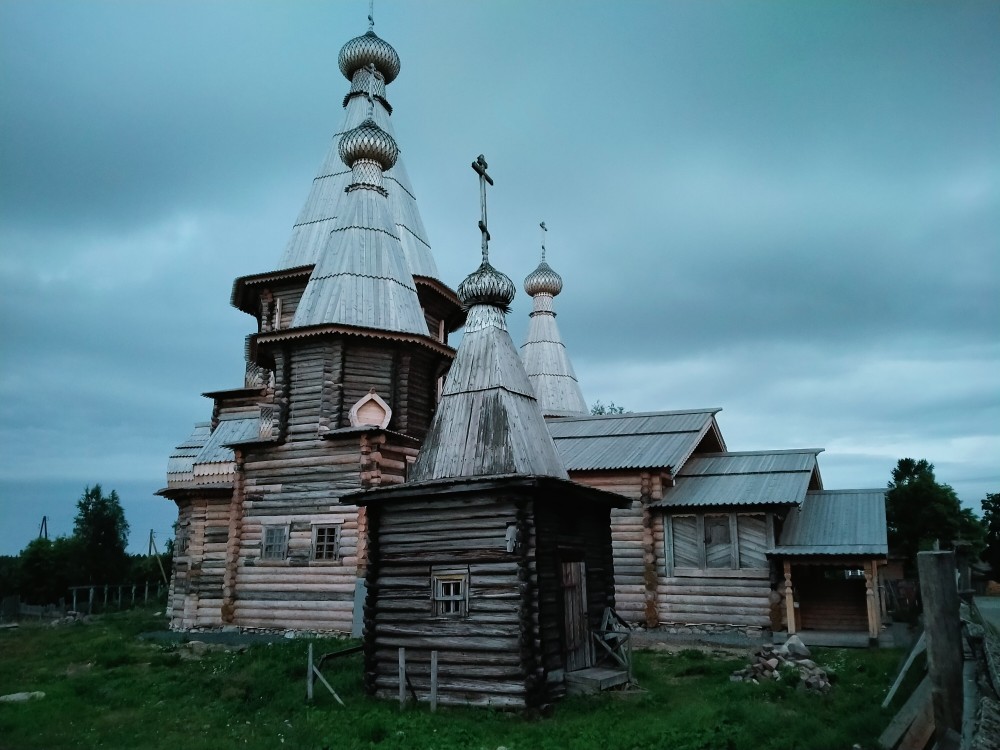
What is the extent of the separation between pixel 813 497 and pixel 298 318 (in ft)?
53.9

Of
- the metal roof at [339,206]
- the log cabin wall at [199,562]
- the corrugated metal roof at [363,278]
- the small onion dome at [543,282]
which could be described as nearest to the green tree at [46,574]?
the log cabin wall at [199,562]

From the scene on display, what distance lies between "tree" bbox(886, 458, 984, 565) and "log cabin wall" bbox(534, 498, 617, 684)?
26.1 m

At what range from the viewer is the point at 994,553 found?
41.4 meters

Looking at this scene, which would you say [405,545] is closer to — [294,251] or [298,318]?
[298,318]

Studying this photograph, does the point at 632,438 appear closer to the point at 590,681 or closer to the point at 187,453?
the point at 590,681

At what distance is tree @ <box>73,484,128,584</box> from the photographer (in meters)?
41.8

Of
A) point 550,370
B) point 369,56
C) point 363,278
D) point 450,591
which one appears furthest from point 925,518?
point 369,56

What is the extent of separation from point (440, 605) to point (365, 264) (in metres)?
13.7

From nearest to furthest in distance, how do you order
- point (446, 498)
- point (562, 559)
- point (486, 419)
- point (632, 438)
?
point (446, 498) < point (562, 559) < point (486, 419) < point (632, 438)

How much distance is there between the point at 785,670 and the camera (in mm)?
13180

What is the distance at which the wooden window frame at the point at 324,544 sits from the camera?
2020cm

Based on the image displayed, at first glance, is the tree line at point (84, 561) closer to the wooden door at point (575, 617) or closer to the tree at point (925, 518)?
the wooden door at point (575, 617)

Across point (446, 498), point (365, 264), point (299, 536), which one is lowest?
point (299, 536)

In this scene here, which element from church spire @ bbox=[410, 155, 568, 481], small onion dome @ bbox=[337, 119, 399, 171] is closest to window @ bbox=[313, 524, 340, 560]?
church spire @ bbox=[410, 155, 568, 481]
